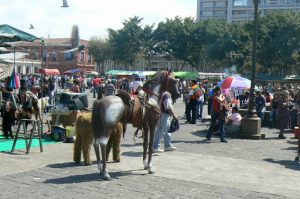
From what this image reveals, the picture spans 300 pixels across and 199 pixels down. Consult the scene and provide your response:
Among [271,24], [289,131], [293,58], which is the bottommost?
[289,131]

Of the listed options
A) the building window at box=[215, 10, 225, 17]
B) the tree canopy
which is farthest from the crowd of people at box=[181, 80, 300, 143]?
the building window at box=[215, 10, 225, 17]

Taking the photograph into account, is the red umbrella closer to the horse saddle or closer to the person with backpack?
the person with backpack

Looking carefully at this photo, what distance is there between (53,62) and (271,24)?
1892 inches

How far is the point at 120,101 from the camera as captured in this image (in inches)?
308

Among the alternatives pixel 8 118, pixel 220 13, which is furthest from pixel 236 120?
pixel 220 13

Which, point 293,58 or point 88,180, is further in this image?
point 293,58

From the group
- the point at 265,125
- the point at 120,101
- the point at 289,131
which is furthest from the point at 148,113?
the point at 265,125

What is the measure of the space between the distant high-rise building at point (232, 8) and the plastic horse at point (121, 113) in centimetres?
10121

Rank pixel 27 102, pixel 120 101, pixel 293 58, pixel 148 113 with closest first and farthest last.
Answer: pixel 120 101 < pixel 148 113 < pixel 27 102 < pixel 293 58

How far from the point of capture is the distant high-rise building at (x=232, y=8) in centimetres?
10462

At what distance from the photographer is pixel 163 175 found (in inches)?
314

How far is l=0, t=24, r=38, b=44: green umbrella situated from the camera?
9904mm

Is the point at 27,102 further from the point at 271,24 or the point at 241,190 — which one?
the point at 271,24

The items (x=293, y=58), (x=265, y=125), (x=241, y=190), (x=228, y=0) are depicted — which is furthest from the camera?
(x=228, y=0)
